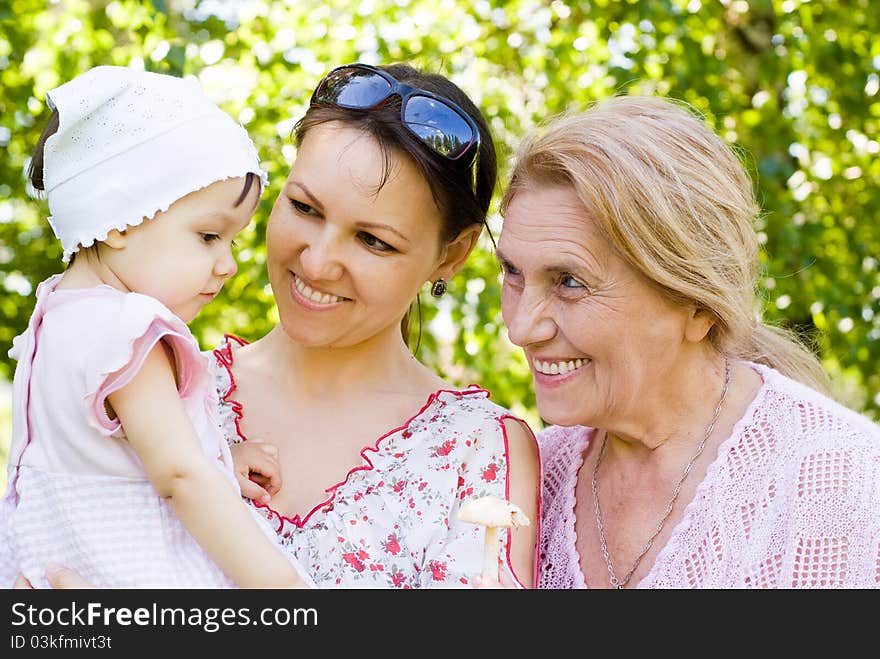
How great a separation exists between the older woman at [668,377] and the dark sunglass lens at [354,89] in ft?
1.18

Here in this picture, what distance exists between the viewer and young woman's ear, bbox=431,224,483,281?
2518 mm

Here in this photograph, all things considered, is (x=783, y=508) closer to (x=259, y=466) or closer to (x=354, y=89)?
(x=259, y=466)

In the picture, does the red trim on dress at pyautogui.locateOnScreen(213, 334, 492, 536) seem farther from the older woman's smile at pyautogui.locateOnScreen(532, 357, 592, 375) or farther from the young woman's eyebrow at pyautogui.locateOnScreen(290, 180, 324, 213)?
the young woman's eyebrow at pyautogui.locateOnScreen(290, 180, 324, 213)

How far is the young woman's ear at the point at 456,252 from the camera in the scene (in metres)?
2.52

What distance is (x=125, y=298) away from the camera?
5.82 feet

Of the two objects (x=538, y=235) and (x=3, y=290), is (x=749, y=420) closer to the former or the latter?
(x=538, y=235)

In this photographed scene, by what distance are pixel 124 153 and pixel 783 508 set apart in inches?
58.0

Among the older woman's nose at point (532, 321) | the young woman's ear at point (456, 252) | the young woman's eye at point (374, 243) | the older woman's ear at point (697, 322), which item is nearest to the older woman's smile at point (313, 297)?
the young woman's eye at point (374, 243)

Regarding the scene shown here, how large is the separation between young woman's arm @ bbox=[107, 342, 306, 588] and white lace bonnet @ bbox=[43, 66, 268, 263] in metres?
0.28

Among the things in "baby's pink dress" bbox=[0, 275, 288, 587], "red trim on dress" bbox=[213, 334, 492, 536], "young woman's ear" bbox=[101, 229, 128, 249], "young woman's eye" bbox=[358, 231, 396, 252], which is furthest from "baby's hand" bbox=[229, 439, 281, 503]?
"young woman's ear" bbox=[101, 229, 128, 249]

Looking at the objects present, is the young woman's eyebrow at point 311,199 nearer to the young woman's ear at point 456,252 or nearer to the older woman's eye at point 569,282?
the young woman's ear at point 456,252

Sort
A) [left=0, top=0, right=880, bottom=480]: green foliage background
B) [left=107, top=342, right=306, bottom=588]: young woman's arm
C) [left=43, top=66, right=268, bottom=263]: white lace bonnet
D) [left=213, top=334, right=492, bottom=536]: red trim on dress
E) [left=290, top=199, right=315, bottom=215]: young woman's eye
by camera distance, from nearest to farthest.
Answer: [left=107, top=342, right=306, bottom=588]: young woman's arm → [left=43, top=66, right=268, bottom=263]: white lace bonnet → [left=213, top=334, right=492, bottom=536]: red trim on dress → [left=290, top=199, right=315, bottom=215]: young woman's eye → [left=0, top=0, right=880, bottom=480]: green foliage background

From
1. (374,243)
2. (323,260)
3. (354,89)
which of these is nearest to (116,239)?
(323,260)

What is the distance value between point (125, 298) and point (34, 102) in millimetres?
3006
